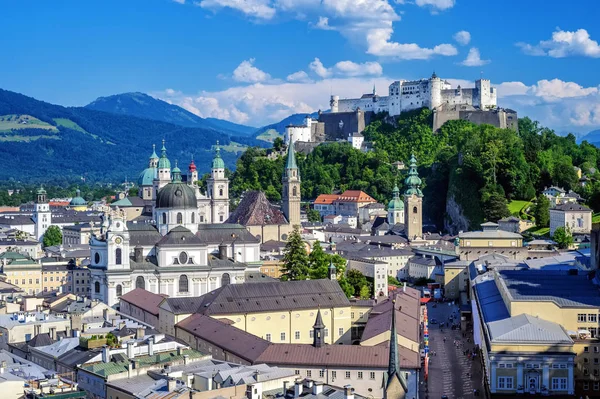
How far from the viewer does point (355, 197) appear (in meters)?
124

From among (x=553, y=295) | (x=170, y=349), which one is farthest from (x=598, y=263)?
(x=170, y=349)

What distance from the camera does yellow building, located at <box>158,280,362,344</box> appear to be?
5428cm

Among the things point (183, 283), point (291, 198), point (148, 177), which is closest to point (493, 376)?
point (183, 283)

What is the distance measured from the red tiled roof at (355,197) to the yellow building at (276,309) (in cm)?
6393

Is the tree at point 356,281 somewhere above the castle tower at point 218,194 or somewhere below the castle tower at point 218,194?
below

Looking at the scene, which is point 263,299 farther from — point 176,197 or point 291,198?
point 291,198

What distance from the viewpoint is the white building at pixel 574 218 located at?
89438mm

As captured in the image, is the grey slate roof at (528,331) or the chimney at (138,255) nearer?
the grey slate roof at (528,331)

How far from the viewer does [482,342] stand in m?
50.8

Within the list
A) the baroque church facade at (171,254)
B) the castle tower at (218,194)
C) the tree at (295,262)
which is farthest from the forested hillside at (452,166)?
the baroque church facade at (171,254)

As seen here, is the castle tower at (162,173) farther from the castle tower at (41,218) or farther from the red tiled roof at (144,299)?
the red tiled roof at (144,299)

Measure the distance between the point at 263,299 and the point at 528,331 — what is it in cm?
1784

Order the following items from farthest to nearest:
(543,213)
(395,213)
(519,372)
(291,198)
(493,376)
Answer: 1. (395,213)
2. (291,198)
3. (543,213)
4. (493,376)
5. (519,372)

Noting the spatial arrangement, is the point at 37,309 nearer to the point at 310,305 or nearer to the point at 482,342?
the point at 310,305
